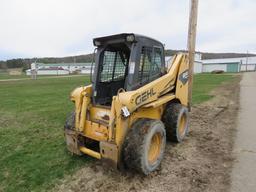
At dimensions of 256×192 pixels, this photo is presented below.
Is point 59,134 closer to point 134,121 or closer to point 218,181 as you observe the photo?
point 134,121

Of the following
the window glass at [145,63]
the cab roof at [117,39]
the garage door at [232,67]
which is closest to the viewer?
the cab roof at [117,39]

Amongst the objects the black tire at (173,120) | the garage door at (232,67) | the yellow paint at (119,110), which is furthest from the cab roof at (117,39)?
the garage door at (232,67)

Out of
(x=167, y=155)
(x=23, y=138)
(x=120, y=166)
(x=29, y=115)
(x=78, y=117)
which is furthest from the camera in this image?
(x=29, y=115)

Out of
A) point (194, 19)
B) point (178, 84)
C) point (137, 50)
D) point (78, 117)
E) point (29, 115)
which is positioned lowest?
point (29, 115)

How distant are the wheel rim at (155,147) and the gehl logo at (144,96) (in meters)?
0.66

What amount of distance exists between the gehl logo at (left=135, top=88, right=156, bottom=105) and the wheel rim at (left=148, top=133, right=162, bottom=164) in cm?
66

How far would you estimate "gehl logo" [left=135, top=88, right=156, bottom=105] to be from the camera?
3538mm

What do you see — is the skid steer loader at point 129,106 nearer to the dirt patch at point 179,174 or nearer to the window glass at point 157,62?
the window glass at point 157,62

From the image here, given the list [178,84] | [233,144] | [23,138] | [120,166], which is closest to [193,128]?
[233,144]

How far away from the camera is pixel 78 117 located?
401cm

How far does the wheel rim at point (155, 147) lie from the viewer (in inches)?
152

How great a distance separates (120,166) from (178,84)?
2358 millimetres

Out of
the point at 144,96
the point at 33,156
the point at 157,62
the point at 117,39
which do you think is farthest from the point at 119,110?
the point at 33,156

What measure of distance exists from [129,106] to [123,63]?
5.05 ft
